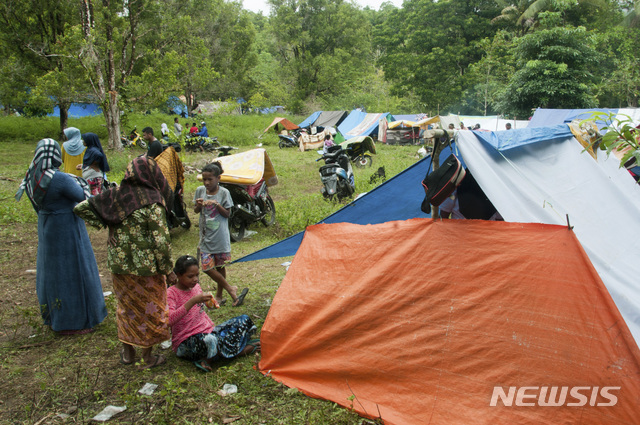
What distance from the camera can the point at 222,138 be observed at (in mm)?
19391

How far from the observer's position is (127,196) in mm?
2951

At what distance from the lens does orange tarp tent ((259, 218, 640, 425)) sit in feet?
7.61

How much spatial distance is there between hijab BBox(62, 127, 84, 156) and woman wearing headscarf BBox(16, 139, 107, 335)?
1.86 meters

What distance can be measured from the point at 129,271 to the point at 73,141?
3184 millimetres

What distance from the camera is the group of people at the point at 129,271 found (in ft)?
9.73

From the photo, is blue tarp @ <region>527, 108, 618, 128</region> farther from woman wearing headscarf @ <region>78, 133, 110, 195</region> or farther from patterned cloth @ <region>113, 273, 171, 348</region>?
patterned cloth @ <region>113, 273, 171, 348</region>

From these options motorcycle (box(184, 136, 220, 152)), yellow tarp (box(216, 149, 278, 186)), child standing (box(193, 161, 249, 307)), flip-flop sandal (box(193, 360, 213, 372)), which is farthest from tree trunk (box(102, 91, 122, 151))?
flip-flop sandal (box(193, 360, 213, 372))

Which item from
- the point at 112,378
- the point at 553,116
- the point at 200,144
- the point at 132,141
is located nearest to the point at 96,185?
the point at 112,378

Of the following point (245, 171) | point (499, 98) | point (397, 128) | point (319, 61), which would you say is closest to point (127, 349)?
point (245, 171)

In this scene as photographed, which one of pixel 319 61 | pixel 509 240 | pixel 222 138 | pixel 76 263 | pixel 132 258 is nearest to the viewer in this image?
pixel 509 240

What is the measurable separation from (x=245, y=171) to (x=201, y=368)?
3833 mm

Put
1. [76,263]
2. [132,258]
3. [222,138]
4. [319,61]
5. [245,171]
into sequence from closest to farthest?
1. [132,258]
2. [76,263]
3. [245,171]
4. [222,138]
5. [319,61]

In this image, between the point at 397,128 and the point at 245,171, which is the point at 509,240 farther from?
the point at 397,128

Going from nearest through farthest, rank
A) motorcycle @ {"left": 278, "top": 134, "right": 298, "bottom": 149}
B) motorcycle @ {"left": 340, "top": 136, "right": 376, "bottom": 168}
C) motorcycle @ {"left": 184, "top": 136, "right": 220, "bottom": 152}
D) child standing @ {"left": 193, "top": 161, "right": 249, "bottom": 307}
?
1. child standing @ {"left": 193, "top": 161, "right": 249, "bottom": 307}
2. motorcycle @ {"left": 340, "top": 136, "right": 376, "bottom": 168}
3. motorcycle @ {"left": 184, "top": 136, "right": 220, "bottom": 152}
4. motorcycle @ {"left": 278, "top": 134, "right": 298, "bottom": 149}
